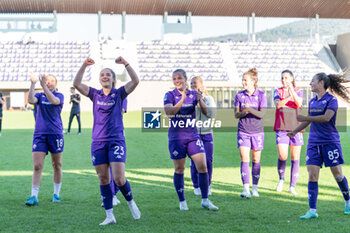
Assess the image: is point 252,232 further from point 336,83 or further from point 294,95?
point 294,95

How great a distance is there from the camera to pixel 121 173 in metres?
5.98

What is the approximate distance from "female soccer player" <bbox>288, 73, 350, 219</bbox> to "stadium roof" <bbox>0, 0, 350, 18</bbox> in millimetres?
45877

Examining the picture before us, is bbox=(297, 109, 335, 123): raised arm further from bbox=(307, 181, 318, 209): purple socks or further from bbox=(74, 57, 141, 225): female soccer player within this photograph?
bbox=(74, 57, 141, 225): female soccer player

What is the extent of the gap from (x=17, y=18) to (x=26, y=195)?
48.3 m

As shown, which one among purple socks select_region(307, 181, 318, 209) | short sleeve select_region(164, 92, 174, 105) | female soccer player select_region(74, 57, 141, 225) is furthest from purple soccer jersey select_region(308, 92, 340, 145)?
female soccer player select_region(74, 57, 141, 225)

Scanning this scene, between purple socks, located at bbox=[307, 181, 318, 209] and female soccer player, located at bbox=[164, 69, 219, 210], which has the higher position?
female soccer player, located at bbox=[164, 69, 219, 210]

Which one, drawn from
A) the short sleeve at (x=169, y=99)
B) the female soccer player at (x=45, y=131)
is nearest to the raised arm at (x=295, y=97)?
the short sleeve at (x=169, y=99)

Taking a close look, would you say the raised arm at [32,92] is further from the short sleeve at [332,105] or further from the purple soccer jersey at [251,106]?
the short sleeve at [332,105]

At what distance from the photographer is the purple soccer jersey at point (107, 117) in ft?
19.7

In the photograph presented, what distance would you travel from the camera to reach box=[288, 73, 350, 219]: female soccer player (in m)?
6.16

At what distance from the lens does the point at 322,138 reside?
6.21 meters

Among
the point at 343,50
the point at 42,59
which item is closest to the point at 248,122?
the point at 42,59

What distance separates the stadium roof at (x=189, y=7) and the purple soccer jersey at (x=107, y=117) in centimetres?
4598

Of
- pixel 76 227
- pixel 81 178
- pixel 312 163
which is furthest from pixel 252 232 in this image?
pixel 81 178
